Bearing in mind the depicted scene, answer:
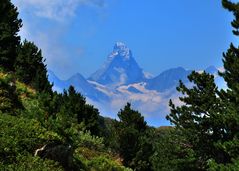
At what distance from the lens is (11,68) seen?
4853 cm

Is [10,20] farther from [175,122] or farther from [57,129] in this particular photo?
[57,129]

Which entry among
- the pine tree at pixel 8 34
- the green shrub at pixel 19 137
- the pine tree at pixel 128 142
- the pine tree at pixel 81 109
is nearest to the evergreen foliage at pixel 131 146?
the pine tree at pixel 128 142

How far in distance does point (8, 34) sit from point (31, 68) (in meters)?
4.22

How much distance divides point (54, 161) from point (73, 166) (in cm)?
172

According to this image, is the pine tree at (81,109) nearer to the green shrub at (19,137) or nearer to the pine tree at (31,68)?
the pine tree at (31,68)

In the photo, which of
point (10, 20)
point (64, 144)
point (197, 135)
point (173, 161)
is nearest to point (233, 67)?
point (197, 135)

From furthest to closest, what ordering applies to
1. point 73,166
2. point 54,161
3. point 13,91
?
point 13,91, point 73,166, point 54,161

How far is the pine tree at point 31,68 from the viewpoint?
46.6 meters

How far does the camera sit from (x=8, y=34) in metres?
48.2

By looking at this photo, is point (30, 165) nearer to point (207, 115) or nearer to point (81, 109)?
point (207, 115)

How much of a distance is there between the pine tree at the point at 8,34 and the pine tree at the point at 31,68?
1023 millimetres

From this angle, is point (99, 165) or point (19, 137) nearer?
point (19, 137)

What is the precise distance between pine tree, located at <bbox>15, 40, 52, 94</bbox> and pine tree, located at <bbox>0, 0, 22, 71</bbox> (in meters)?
1.02

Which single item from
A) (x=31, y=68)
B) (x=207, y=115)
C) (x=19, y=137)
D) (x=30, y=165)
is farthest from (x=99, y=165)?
(x=31, y=68)
